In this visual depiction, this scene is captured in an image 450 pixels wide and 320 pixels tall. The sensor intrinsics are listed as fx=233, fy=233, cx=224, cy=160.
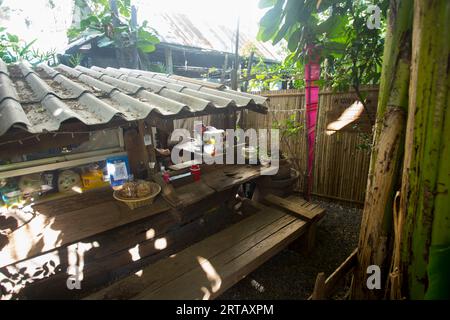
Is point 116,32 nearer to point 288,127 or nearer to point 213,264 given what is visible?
point 288,127

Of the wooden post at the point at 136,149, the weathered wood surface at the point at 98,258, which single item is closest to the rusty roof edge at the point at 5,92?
the wooden post at the point at 136,149

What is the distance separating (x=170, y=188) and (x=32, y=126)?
1762mm

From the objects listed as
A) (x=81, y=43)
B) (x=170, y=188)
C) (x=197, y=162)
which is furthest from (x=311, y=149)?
(x=81, y=43)

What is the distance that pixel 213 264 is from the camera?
8.74 ft

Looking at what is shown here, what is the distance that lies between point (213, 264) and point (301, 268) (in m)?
1.91

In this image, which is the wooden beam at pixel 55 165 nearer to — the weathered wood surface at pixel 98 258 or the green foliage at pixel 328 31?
the weathered wood surface at pixel 98 258

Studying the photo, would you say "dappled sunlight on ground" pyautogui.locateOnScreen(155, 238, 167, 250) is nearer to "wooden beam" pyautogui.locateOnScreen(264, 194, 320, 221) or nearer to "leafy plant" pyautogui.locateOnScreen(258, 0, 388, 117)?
"wooden beam" pyautogui.locateOnScreen(264, 194, 320, 221)

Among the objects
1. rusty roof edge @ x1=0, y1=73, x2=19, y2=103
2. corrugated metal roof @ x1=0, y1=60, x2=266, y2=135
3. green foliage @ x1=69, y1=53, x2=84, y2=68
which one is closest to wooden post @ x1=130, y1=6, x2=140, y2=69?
green foliage @ x1=69, y1=53, x2=84, y2=68

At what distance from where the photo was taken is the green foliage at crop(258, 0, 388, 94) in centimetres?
223

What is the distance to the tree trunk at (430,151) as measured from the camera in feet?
3.66

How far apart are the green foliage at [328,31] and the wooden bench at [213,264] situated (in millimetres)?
2268

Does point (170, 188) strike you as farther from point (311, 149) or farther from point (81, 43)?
point (81, 43)

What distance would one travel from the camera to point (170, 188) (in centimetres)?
326
